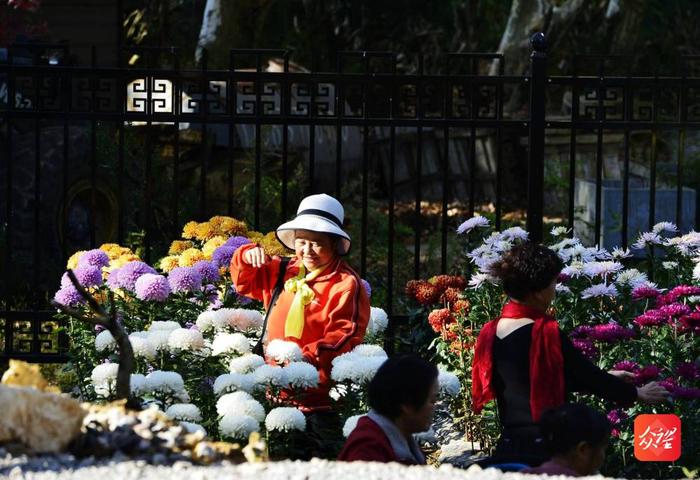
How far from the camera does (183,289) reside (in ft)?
21.3

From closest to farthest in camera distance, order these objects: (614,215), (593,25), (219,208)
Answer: (614,215) < (219,208) < (593,25)

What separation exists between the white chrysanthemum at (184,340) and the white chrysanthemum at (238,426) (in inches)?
26.3

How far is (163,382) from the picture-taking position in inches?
214

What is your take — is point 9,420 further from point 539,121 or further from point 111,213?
point 111,213

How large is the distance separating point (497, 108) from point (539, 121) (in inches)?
9.1

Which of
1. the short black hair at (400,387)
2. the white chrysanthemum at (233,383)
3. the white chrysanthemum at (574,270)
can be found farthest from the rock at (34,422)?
the white chrysanthemum at (574,270)

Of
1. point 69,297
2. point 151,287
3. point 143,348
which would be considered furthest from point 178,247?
point 143,348

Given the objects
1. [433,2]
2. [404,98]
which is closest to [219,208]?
[404,98]

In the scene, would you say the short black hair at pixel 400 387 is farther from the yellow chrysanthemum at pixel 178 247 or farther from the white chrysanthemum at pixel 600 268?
the yellow chrysanthemum at pixel 178 247

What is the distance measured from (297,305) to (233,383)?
0.57m

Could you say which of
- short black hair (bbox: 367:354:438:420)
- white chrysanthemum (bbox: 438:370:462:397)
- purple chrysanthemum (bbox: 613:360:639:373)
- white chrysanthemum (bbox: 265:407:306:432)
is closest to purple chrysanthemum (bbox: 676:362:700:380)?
purple chrysanthemum (bbox: 613:360:639:373)

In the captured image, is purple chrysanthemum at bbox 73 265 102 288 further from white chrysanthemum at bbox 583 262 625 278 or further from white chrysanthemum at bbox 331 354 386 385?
white chrysanthemum at bbox 583 262 625 278

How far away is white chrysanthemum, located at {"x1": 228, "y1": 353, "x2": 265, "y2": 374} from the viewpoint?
5594mm

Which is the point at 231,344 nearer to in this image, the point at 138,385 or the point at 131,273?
the point at 138,385
